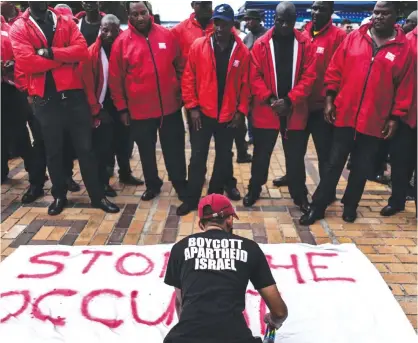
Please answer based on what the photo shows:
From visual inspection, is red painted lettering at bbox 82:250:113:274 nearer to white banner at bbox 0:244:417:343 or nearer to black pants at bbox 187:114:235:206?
white banner at bbox 0:244:417:343

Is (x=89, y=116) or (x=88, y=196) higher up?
(x=89, y=116)

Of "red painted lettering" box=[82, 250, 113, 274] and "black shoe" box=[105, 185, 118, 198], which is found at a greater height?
"red painted lettering" box=[82, 250, 113, 274]

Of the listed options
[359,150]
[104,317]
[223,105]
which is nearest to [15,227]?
[104,317]

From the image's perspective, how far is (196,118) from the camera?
398cm

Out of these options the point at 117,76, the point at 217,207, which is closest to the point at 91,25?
the point at 117,76

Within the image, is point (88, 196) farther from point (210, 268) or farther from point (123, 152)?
point (210, 268)

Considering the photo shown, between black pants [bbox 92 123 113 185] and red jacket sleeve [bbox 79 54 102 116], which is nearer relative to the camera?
red jacket sleeve [bbox 79 54 102 116]

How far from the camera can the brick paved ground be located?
356 cm

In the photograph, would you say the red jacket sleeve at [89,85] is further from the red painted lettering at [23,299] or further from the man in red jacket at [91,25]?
the red painted lettering at [23,299]

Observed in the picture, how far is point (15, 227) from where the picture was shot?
395cm

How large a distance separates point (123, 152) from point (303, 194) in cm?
210

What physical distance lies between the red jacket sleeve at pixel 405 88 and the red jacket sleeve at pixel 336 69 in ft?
1.56

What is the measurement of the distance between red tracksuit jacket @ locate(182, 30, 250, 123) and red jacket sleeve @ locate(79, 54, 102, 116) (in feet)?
2.81

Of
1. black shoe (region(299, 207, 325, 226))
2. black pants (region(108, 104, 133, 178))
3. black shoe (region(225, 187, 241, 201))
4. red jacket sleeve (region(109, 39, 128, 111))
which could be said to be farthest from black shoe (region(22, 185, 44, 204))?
black shoe (region(299, 207, 325, 226))
